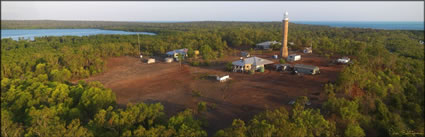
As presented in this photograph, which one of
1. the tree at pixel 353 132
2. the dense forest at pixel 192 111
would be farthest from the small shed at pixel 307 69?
the tree at pixel 353 132

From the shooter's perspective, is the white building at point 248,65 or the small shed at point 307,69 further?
the white building at point 248,65

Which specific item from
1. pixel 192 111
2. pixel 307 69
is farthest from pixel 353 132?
pixel 307 69

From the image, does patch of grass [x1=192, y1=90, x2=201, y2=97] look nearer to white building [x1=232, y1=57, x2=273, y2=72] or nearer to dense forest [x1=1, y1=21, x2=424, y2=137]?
dense forest [x1=1, y1=21, x2=424, y2=137]

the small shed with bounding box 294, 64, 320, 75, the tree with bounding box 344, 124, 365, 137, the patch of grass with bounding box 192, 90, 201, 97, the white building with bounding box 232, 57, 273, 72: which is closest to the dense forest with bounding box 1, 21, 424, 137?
the tree with bounding box 344, 124, 365, 137

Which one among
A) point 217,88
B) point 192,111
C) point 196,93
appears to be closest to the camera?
point 192,111

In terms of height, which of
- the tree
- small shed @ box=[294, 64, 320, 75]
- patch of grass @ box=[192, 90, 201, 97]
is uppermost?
small shed @ box=[294, 64, 320, 75]

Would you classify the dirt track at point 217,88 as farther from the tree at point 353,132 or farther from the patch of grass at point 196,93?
the tree at point 353,132

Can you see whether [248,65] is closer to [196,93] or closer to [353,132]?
[196,93]

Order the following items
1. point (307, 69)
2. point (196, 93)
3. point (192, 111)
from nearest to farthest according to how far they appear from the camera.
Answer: point (192, 111) < point (196, 93) < point (307, 69)

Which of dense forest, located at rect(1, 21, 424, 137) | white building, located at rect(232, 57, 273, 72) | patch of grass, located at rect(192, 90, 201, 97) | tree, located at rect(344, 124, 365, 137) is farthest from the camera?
white building, located at rect(232, 57, 273, 72)
